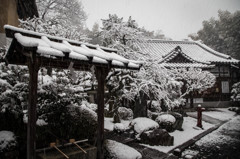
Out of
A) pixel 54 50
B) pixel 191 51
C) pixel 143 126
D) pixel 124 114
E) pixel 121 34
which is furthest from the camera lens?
pixel 191 51

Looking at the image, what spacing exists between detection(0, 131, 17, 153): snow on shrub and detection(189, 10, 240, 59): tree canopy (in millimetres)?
33773

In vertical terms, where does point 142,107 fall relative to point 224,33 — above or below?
below

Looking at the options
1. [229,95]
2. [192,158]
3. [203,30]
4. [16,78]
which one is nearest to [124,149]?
[192,158]

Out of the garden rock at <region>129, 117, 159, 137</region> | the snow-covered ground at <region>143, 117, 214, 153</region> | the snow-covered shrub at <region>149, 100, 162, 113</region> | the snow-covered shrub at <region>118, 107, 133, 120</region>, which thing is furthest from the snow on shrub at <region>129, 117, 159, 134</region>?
the snow-covered shrub at <region>149, 100, 162, 113</region>

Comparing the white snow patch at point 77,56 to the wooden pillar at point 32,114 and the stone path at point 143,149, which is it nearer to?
the wooden pillar at point 32,114

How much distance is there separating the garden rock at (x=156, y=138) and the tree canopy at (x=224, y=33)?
1107 inches

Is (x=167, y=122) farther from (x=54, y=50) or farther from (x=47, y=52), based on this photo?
(x=47, y=52)

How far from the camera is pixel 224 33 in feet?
103

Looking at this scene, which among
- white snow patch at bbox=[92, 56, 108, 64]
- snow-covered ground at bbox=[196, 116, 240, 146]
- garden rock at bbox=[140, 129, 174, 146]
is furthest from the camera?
snow-covered ground at bbox=[196, 116, 240, 146]

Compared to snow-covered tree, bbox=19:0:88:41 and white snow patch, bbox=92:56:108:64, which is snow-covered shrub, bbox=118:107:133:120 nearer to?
snow-covered tree, bbox=19:0:88:41

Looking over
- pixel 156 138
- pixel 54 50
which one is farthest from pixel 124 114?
pixel 54 50

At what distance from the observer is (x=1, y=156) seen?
487cm

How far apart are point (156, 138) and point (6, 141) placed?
6151 mm

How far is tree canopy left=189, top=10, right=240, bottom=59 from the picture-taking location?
28859 millimetres
